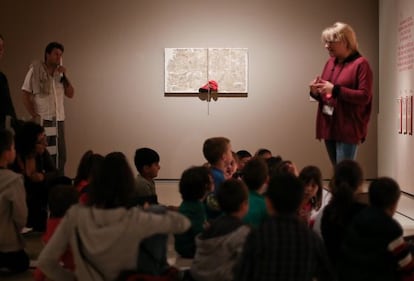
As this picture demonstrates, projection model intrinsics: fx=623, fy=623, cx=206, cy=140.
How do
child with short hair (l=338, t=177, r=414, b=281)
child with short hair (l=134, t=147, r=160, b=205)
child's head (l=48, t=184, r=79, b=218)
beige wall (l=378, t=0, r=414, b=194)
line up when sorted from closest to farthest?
child with short hair (l=338, t=177, r=414, b=281) → child's head (l=48, t=184, r=79, b=218) → child with short hair (l=134, t=147, r=160, b=205) → beige wall (l=378, t=0, r=414, b=194)

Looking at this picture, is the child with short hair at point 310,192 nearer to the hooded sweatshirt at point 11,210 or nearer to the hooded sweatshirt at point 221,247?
the hooded sweatshirt at point 221,247

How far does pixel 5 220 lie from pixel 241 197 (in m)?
1.55

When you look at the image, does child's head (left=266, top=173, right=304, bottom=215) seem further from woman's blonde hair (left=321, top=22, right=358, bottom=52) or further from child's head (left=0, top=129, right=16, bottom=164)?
woman's blonde hair (left=321, top=22, right=358, bottom=52)

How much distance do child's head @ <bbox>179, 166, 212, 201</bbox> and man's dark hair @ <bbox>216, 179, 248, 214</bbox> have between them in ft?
1.60

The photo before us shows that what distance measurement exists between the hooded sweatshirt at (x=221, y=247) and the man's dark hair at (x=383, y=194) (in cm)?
57

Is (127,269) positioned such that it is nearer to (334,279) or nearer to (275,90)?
(334,279)

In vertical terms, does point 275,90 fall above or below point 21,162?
above

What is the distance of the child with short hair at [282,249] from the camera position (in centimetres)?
235

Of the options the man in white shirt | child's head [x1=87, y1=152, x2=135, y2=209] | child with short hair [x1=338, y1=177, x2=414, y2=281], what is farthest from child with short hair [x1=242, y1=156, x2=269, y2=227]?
the man in white shirt

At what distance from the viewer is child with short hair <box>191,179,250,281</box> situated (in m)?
2.71

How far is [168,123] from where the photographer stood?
8.08 m

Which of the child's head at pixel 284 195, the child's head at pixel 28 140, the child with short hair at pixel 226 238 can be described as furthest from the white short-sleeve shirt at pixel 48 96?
the child's head at pixel 284 195

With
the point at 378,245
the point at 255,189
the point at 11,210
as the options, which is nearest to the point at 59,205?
the point at 11,210

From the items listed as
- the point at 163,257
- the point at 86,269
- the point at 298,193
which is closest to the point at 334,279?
the point at 298,193
